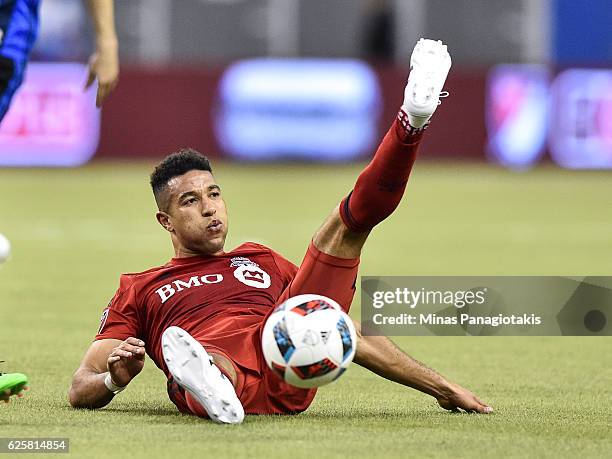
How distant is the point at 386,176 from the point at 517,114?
17.0 m

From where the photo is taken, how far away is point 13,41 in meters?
6.25

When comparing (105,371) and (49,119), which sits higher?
(105,371)

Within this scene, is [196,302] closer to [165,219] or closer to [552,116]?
[165,219]

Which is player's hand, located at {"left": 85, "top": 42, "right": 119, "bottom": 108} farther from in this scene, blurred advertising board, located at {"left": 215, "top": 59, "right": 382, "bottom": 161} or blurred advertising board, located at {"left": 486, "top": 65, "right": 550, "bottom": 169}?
blurred advertising board, located at {"left": 486, "top": 65, "right": 550, "bottom": 169}

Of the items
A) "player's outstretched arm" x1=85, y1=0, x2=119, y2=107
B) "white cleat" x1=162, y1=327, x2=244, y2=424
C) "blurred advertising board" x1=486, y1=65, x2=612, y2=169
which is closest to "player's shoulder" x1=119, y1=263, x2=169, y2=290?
"player's outstretched arm" x1=85, y1=0, x2=119, y2=107

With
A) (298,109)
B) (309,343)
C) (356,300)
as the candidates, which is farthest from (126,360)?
(298,109)

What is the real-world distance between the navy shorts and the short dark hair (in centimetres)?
82

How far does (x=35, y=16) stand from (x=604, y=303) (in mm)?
4433

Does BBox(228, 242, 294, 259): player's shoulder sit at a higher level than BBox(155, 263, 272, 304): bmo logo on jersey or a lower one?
higher

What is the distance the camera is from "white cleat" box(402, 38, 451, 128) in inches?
231

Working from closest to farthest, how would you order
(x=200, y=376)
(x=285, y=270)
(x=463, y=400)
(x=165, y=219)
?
(x=200, y=376), (x=463, y=400), (x=165, y=219), (x=285, y=270)

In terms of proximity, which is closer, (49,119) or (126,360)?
(126,360)

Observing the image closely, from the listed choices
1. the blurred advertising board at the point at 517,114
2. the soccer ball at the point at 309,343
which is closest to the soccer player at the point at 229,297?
the soccer ball at the point at 309,343

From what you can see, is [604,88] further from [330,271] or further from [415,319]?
[330,271]
